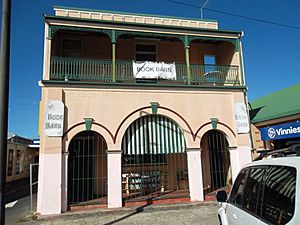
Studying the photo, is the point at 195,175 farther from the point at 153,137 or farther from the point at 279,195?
the point at 279,195

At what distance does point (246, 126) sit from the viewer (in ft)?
35.8

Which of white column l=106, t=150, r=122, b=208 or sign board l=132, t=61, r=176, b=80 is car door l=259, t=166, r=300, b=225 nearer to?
white column l=106, t=150, r=122, b=208

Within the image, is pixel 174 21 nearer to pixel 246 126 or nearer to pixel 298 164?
pixel 246 126

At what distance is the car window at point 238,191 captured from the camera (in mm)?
3701

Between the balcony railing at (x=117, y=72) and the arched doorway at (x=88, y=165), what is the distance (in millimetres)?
2448

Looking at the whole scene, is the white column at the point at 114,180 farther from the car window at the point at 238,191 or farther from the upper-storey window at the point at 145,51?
the car window at the point at 238,191

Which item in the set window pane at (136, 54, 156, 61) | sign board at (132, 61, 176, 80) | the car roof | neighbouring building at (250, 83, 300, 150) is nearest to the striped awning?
sign board at (132, 61, 176, 80)

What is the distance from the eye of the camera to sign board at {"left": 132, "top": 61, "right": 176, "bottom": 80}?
10.8 meters

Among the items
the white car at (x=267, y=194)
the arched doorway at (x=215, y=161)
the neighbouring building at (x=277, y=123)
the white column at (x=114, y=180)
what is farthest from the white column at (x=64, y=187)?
the neighbouring building at (x=277, y=123)

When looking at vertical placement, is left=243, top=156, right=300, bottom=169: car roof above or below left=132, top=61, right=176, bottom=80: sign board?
below

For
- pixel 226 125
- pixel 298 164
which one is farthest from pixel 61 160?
pixel 298 164

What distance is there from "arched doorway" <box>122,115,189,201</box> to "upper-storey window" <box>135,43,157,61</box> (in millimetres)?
3515

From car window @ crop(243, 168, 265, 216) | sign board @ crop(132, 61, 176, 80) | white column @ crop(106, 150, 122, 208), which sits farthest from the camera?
sign board @ crop(132, 61, 176, 80)

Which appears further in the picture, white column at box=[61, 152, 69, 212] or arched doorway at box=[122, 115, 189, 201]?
arched doorway at box=[122, 115, 189, 201]
